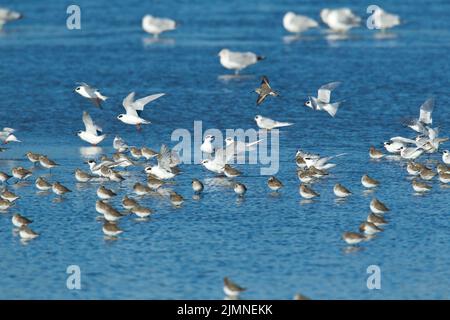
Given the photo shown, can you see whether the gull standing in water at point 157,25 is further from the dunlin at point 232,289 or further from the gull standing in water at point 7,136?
the dunlin at point 232,289

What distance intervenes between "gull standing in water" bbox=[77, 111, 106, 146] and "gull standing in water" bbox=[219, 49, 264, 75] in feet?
26.6

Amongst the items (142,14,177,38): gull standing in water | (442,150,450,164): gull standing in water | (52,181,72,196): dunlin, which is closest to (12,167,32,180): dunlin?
(52,181,72,196): dunlin

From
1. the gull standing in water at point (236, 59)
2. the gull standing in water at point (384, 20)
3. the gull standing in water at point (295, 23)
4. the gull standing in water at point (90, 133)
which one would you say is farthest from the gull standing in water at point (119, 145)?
the gull standing in water at point (384, 20)

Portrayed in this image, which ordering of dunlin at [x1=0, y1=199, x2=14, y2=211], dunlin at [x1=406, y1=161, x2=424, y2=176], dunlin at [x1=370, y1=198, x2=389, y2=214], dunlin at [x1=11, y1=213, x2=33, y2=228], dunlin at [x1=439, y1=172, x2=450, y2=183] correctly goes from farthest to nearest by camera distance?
dunlin at [x1=406, y1=161, x2=424, y2=176]
dunlin at [x1=439, y1=172, x2=450, y2=183]
dunlin at [x1=0, y1=199, x2=14, y2=211]
dunlin at [x1=370, y1=198, x2=389, y2=214]
dunlin at [x1=11, y1=213, x2=33, y2=228]

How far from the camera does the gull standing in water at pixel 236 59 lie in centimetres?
2916

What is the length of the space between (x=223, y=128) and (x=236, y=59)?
21.3ft

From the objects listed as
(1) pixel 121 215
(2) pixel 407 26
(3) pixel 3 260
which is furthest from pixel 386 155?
(2) pixel 407 26

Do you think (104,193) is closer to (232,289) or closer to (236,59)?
(232,289)

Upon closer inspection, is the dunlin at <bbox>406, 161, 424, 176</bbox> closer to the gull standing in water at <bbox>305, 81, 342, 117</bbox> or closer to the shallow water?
the shallow water

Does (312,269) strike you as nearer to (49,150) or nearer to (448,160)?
(448,160)

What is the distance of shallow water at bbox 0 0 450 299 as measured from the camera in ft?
45.9

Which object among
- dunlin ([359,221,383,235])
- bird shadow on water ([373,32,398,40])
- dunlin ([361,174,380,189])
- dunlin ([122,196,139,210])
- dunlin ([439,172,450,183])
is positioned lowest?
dunlin ([359,221,383,235])

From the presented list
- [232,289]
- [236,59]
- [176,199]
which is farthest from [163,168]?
[236,59]

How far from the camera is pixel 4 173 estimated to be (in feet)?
61.0
